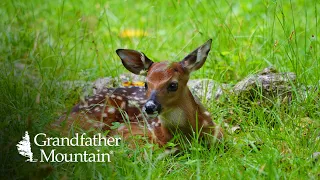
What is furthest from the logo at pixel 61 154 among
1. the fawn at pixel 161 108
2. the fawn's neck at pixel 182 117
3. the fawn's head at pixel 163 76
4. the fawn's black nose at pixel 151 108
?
the fawn's neck at pixel 182 117

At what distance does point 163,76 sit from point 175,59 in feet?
4.08

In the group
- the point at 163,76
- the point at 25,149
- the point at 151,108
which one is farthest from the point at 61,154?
the point at 163,76

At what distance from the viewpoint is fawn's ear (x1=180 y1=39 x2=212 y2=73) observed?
4.64 meters

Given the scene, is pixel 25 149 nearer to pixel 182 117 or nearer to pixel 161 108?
pixel 161 108

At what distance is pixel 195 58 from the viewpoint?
4684 mm

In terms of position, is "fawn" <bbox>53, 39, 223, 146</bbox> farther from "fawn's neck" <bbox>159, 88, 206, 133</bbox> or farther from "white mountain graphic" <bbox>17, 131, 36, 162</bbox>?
"white mountain graphic" <bbox>17, 131, 36, 162</bbox>

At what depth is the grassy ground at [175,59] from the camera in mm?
3789

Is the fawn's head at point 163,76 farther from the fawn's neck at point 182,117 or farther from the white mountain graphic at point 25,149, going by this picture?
the white mountain graphic at point 25,149

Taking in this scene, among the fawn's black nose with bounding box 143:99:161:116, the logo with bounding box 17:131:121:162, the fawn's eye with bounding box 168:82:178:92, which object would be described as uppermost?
the fawn's eye with bounding box 168:82:178:92

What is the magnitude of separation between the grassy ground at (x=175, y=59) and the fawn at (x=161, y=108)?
179 mm

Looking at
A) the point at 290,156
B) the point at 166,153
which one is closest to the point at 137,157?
the point at 166,153

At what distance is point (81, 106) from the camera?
501cm

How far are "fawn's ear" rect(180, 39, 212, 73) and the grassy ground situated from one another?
449 mm

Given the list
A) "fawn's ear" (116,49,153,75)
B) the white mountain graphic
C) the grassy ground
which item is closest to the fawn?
"fawn's ear" (116,49,153,75)
